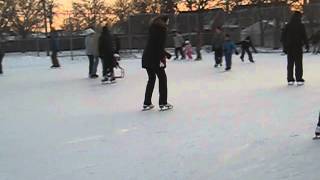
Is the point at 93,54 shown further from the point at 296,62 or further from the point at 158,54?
the point at 158,54

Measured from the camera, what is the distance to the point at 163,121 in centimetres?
911

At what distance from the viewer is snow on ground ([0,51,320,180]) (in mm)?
5902

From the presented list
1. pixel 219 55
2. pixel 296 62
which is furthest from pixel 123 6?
pixel 296 62

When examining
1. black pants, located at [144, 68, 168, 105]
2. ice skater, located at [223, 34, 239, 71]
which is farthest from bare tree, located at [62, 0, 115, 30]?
black pants, located at [144, 68, 168, 105]

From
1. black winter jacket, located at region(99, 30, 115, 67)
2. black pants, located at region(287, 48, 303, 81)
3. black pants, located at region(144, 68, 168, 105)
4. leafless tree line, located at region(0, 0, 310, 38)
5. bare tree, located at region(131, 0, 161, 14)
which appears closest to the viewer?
black pants, located at region(144, 68, 168, 105)

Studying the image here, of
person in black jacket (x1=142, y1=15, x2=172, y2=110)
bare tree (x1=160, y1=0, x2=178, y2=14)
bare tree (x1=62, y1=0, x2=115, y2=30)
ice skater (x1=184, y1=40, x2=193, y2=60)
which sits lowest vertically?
ice skater (x1=184, y1=40, x2=193, y2=60)

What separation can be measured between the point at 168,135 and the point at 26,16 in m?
48.4

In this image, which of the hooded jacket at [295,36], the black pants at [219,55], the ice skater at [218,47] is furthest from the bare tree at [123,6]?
the hooded jacket at [295,36]

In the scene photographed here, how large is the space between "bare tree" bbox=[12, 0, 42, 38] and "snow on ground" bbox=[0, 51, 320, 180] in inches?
1546

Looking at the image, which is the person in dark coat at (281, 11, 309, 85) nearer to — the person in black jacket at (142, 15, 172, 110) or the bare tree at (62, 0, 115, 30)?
the person in black jacket at (142, 15, 172, 110)

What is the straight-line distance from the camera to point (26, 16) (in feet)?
178

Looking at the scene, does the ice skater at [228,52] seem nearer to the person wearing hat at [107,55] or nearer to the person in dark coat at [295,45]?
the person wearing hat at [107,55]

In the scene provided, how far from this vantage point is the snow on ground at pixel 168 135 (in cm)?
590

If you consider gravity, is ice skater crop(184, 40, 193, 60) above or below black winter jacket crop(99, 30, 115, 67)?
below
